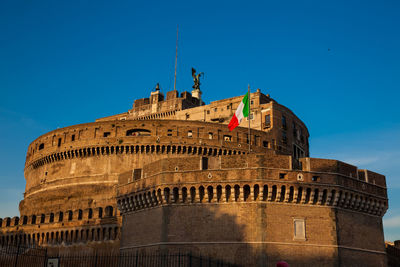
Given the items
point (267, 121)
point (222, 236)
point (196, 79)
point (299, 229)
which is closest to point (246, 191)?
point (222, 236)

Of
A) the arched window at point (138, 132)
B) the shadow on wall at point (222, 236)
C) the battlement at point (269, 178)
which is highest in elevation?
the arched window at point (138, 132)

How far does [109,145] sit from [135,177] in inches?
926

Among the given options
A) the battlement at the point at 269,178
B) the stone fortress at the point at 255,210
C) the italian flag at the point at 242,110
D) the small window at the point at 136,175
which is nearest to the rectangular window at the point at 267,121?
the italian flag at the point at 242,110

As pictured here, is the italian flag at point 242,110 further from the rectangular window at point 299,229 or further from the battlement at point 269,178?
the rectangular window at point 299,229

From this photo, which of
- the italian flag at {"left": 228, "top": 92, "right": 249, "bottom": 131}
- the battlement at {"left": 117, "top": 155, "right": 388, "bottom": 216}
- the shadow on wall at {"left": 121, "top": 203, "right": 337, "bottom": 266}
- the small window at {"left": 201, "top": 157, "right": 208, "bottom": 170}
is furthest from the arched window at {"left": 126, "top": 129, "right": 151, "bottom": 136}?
the small window at {"left": 201, "top": 157, "right": 208, "bottom": 170}

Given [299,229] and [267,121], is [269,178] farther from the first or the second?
[267,121]

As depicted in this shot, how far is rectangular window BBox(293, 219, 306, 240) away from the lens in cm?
2484

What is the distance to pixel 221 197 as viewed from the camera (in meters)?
25.5

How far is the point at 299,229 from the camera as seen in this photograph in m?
25.0

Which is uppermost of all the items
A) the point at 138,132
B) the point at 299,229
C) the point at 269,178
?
the point at 138,132

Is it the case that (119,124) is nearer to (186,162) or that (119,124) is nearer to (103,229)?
(103,229)

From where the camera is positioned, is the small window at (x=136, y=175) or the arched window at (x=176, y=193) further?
the small window at (x=136, y=175)

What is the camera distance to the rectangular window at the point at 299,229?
2484cm

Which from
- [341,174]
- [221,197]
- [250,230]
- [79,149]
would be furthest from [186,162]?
[79,149]
